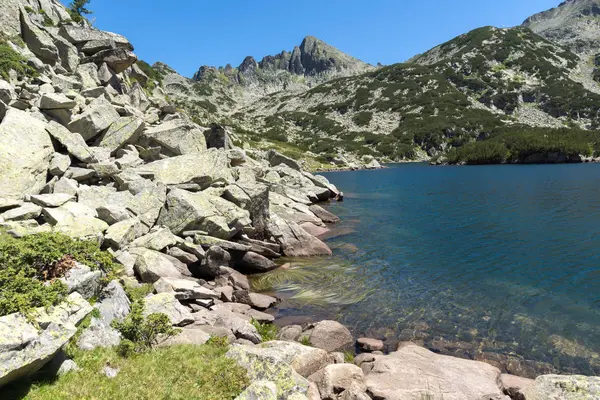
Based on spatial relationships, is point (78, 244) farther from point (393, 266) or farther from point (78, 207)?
point (393, 266)

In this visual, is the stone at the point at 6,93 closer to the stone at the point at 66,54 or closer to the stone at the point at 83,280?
the stone at the point at 66,54

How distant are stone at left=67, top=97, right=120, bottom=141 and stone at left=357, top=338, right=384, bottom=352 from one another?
30902 mm

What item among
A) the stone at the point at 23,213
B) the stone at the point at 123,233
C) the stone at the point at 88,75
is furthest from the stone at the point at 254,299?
the stone at the point at 88,75

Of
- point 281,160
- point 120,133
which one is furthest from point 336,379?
point 281,160

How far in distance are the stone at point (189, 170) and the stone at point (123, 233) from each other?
825cm

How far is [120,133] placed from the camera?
115ft

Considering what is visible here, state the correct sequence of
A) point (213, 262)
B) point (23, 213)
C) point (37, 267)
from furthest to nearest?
1. point (213, 262)
2. point (23, 213)
3. point (37, 267)

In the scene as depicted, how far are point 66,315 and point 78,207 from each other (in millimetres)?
14546

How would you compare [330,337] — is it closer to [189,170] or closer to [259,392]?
[259,392]

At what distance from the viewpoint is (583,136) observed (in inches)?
6801

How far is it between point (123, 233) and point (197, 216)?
6.31 metres

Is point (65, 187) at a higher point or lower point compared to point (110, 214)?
higher

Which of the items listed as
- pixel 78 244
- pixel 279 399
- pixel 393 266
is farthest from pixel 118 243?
pixel 393 266

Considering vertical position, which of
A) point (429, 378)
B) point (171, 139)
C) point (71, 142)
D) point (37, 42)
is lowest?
point (429, 378)
